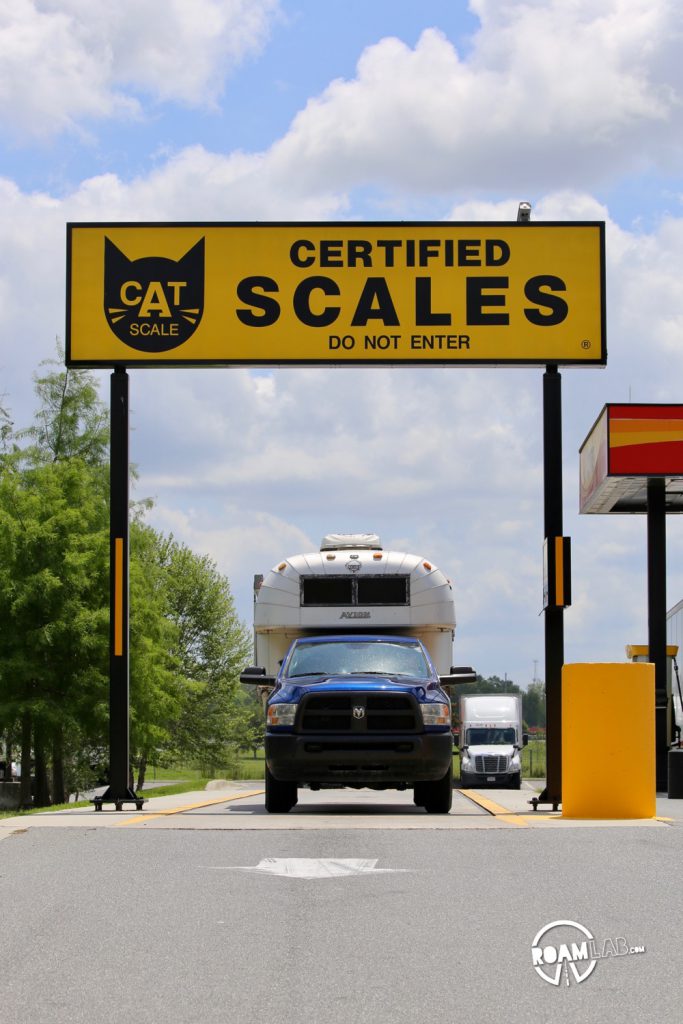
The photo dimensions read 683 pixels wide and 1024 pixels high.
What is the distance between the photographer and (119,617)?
1731 centimetres

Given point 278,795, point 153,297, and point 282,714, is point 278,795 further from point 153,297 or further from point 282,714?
point 153,297

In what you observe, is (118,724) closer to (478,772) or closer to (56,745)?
(56,745)

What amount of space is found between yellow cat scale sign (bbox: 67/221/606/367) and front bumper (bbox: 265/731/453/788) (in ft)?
17.1

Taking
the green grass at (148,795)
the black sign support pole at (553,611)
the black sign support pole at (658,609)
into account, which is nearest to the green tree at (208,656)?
the green grass at (148,795)

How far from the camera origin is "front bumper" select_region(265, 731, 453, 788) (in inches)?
605

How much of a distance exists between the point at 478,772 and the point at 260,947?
38819mm

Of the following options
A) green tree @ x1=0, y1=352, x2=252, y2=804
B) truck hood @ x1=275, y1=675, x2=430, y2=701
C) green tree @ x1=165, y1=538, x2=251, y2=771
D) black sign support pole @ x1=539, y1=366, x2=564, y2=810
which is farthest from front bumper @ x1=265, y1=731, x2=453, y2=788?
green tree @ x1=165, y1=538, x2=251, y2=771

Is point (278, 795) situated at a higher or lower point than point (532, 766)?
higher

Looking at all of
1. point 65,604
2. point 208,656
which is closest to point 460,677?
point 65,604

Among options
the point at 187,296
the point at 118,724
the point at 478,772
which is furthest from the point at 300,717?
the point at 478,772

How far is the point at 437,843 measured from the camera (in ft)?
39.1

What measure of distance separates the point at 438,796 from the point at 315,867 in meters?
6.83

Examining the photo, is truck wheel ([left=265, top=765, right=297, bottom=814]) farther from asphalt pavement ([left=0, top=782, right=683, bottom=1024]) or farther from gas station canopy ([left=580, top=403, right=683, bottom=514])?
gas station canopy ([left=580, top=403, right=683, bottom=514])

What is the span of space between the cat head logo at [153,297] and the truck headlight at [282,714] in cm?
525
